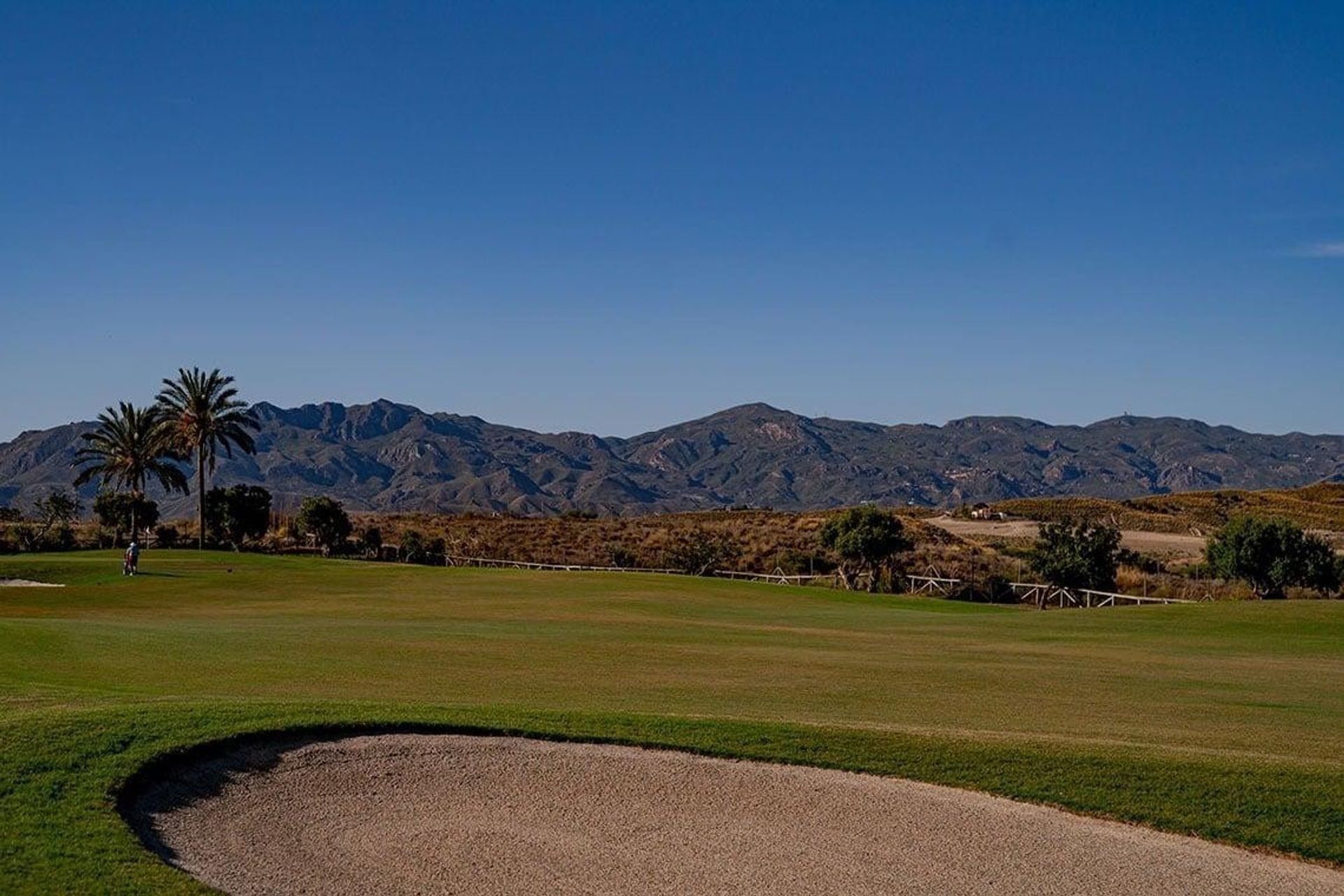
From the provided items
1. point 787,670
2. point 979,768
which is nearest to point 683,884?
point 979,768

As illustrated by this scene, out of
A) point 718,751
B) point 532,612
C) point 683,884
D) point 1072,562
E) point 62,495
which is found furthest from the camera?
point 62,495

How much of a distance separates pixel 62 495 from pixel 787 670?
80.4 metres

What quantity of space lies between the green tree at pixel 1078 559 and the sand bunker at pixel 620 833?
41.4m

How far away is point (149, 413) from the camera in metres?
79.6

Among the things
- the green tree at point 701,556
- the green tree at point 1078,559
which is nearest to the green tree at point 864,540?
the green tree at point 701,556

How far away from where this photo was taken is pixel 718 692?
21.0m

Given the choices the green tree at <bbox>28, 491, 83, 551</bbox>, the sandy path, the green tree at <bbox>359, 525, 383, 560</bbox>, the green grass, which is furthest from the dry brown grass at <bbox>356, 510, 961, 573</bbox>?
the green grass

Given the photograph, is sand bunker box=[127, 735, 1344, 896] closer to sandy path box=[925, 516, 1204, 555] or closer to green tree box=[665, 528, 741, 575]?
green tree box=[665, 528, 741, 575]

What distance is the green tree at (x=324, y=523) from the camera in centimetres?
7519

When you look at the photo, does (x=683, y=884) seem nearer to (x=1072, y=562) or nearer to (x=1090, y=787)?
(x=1090, y=787)

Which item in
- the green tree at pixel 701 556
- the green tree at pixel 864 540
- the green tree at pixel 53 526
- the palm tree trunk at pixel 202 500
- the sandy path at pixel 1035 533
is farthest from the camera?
the sandy path at pixel 1035 533

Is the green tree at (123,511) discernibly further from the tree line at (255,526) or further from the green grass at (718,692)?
the green grass at (718,692)

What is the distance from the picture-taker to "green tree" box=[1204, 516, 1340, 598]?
4806cm

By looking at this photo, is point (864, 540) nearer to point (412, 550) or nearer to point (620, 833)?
point (412, 550)
